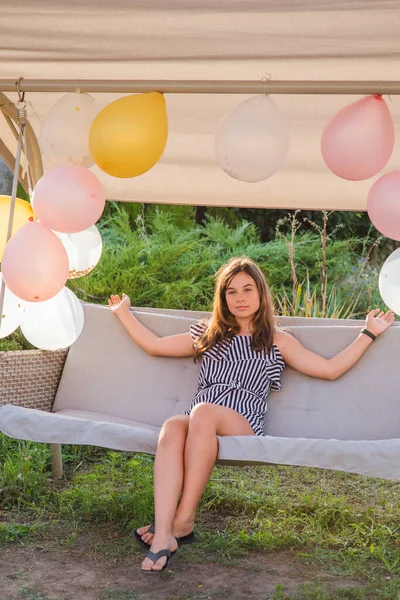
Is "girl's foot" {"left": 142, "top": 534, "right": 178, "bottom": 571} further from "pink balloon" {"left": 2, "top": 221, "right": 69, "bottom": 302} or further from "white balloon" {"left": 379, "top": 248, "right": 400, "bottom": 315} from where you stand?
"white balloon" {"left": 379, "top": 248, "right": 400, "bottom": 315}

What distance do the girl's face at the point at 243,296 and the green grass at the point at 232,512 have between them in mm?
861

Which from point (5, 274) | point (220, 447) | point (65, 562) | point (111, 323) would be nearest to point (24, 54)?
point (5, 274)

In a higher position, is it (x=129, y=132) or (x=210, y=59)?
(x=210, y=59)

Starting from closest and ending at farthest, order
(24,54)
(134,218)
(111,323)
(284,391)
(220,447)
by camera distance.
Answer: (220,447)
(24,54)
(284,391)
(111,323)
(134,218)

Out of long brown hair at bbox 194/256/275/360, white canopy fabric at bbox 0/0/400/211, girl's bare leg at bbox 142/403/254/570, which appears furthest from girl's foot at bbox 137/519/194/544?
white canopy fabric at bbox 0/0/400/211

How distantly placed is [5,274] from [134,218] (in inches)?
142

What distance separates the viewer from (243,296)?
3209mm

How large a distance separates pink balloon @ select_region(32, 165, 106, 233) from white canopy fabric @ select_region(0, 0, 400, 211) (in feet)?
1.65

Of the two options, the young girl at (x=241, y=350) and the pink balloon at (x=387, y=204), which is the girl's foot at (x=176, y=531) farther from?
the pink balloon at (x=387, y=204)

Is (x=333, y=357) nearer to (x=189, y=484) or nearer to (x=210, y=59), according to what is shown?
(x=189, y=484)

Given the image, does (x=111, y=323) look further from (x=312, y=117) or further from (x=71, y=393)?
(x=312, y=117)

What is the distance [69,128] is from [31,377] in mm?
1083

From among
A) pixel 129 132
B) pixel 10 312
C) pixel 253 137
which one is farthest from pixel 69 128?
pixel 10 312

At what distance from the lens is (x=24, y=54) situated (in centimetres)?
300
